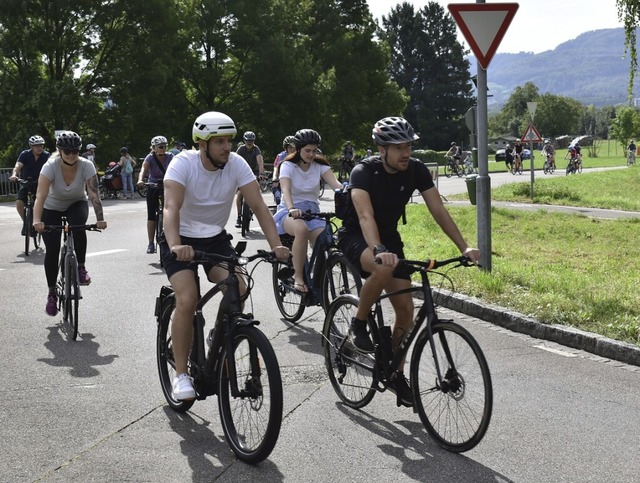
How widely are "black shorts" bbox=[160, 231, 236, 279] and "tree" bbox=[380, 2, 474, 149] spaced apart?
95.3m

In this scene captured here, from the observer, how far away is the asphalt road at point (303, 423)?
4.45 meters

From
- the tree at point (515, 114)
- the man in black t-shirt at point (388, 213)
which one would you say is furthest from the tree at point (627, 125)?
the man in black t-shirt at point (388, 213)

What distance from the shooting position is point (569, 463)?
451 centimetres

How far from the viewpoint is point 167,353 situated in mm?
5684

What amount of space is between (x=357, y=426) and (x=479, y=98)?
5.93 m

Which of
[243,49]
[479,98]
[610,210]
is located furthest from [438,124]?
[479,98]

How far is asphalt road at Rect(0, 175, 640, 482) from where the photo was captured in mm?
4453

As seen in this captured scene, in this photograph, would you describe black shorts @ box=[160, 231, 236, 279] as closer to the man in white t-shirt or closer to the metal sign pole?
the man in white t-shirt

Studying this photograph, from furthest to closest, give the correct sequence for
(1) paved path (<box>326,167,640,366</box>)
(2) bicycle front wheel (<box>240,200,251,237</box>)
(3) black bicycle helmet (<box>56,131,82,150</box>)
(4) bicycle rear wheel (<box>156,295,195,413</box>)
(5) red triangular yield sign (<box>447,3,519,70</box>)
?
1. (2) bicycle front wheel (<box>240,200,251,237</box>)
2. (5) red triangular yield sign (<box>447,3,519,70</box>)
3. (3) black bicycle helmet (<box>56,131,82,150</box>)
4. (1) paved path (<box>326,167,640,366</box>)
5. (4) bicycle rear wheel (<box>156,295,195,413</box>)

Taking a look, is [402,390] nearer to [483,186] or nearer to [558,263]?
[483,186]

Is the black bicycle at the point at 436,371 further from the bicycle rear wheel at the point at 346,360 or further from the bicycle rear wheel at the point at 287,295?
the bicycle rear wheel at the point at 287,295

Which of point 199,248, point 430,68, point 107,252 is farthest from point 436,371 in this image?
point 430,68

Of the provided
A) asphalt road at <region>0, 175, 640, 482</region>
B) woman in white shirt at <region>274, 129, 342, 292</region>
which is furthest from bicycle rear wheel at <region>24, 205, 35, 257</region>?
woman in white shirt at <region>274, 129, 342, 292</region>

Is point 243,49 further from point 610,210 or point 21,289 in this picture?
point 21,289
